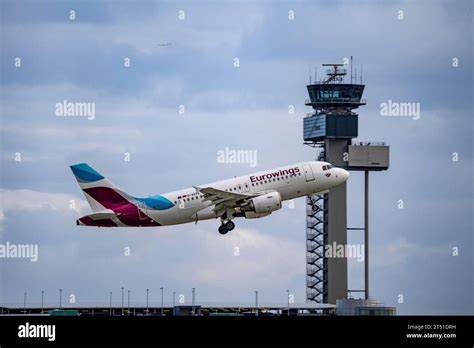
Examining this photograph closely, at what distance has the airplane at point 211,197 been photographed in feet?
569

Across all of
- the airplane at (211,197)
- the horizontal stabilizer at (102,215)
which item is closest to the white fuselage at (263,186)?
the airplane at (211,197)

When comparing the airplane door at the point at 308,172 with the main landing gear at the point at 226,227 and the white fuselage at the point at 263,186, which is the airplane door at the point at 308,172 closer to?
the white fuselage at the point at 263,186

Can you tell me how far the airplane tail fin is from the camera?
17962cm

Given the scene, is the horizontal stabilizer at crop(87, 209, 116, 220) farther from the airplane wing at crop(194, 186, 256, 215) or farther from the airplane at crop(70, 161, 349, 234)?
the airplane wing at crop(194, 186, 256, 215)

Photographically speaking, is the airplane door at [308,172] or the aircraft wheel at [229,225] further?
the aircraft wheel at [229,225]

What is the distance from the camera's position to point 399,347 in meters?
119

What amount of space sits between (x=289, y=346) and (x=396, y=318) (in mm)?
8386

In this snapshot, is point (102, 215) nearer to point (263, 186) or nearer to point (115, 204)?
point (115, 204)

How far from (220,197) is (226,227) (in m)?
4.14

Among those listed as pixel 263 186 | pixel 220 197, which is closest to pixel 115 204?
pixel 220 197

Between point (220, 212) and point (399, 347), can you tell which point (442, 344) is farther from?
point (220, 212)

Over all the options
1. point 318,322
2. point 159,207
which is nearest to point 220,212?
point 159,207

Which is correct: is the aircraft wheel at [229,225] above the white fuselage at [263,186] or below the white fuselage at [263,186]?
below

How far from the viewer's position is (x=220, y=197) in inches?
6914
